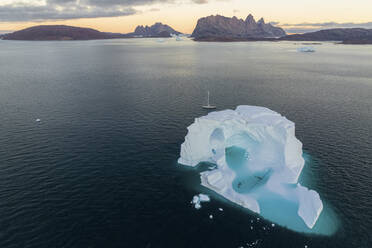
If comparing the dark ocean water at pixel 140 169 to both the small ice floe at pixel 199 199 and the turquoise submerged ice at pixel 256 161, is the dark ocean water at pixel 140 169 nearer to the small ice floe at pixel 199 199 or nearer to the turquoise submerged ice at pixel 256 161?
the small ice floe at pixel 199 199

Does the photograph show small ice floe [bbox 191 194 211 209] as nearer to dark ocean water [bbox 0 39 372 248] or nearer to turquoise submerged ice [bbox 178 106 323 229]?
dark ocean water [bbox 0 39 372 248]

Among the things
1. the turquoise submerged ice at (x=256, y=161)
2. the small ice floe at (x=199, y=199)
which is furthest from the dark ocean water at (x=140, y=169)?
the turquoise submerged ice at (x=256, y=161)

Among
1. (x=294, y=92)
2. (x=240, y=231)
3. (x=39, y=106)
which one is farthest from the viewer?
(x=294, y=92)

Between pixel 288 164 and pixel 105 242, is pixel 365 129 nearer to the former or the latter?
pixel 288 164

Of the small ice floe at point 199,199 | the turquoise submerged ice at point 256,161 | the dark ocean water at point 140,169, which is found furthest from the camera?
the small ice floe at point 199,199

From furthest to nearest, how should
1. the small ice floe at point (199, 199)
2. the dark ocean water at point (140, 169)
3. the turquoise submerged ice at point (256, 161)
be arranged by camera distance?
the small ice floe at point (199, 199) < the turquoise submerged ice at point (256, 161) < the dark ocean water at point (140, 169)

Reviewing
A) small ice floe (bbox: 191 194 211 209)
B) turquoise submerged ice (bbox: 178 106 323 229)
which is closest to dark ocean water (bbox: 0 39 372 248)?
small ice floe (bbox: 191 194 211 209)

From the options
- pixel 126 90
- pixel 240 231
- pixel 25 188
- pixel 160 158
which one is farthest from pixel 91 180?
pixel 126 90
